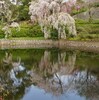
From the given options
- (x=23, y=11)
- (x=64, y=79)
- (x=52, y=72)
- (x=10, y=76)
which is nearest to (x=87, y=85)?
(x=64, y=79)

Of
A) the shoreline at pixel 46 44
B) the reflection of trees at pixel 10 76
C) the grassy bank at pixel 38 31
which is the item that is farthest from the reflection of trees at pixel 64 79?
the grassy bank at pixel 38 31

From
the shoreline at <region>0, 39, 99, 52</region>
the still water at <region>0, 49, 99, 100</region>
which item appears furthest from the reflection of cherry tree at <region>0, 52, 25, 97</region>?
the shoreline at <region>0, 39, 99, 52</region>

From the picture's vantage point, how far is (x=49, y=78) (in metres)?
16.8

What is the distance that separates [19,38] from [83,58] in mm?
13492

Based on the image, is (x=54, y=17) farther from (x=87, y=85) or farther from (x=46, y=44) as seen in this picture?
(x=87, y=85)

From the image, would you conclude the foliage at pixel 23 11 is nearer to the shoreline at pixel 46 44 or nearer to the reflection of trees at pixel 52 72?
the shoreline at pixel 46 44

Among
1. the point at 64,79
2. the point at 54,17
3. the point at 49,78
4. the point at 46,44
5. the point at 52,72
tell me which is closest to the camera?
the point at 64,79

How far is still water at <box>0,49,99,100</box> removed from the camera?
42.8 ft

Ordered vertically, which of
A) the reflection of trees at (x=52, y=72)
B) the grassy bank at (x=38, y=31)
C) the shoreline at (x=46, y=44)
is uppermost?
the reflection of trees at (x=52, y=72)

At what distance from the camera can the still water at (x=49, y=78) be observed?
1305 cm

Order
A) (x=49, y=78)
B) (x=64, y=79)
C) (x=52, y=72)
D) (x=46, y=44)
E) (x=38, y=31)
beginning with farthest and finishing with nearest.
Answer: (x=38, y=31) < (x=46, y=44) < (x=52, y=72) < (x=49, y=78) < (x=64, y=79)

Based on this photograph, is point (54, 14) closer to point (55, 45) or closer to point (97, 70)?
point (55, 45)

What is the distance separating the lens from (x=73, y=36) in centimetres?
3516

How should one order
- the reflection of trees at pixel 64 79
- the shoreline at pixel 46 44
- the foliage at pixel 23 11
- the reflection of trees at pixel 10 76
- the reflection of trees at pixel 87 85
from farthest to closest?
the foliage at pixel 23 11
the shoreline at pixel 46 44
the reflection of trees at pixel 64 79
the reflection of trees at pixel 10 76
the reflection of trees at pixel 87 85
